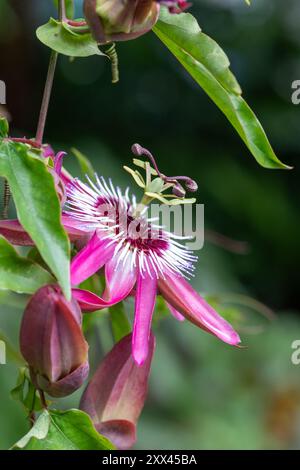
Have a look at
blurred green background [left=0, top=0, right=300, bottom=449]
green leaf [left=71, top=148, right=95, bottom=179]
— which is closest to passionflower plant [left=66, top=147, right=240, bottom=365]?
green leaf [left=71, top=148, right=95, bottom=179]

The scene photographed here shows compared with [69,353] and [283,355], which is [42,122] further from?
[283,355]

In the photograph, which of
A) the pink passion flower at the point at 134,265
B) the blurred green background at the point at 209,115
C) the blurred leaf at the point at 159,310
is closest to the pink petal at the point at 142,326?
the pink passion flower at the point at 134,265

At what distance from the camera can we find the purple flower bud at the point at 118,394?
2.85ft

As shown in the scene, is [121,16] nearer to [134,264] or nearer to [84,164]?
[134,264]

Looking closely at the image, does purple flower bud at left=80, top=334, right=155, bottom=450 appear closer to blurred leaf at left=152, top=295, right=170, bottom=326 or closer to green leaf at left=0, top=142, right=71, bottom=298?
green leaf at left=0, top=142, right=71, bottom=298

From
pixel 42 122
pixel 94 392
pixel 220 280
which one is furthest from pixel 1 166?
pixel 220 280

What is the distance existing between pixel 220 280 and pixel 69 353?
1765mm

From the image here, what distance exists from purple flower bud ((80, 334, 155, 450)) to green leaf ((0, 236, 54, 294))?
153 mm

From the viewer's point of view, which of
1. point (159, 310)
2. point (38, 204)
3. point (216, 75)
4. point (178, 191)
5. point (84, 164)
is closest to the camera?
point (38, 204)

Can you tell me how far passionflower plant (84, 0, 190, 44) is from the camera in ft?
2.56

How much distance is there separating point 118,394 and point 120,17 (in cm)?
38

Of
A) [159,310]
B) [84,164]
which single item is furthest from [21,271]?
[159,310]

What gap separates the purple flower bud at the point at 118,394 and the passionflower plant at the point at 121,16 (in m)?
0.31

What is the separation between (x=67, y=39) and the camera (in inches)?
33.9
